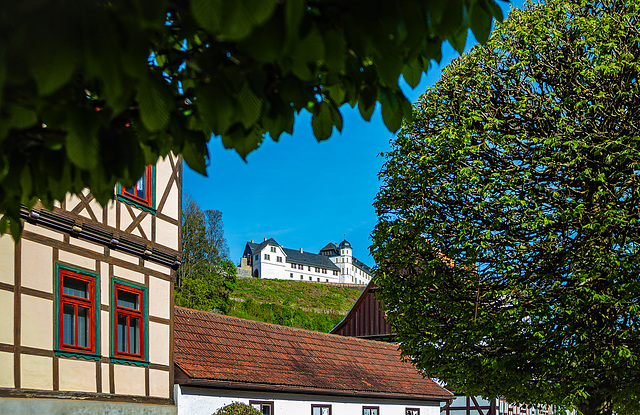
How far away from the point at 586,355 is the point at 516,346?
1264mm

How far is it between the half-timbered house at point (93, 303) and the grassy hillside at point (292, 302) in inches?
2089

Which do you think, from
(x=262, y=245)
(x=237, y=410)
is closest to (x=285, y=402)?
(x=237, y=410)

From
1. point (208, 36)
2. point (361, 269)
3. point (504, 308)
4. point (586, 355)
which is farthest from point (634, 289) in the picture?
point (361, 269)

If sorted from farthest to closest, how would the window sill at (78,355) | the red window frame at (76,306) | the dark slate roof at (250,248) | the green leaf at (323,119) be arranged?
the dark slate roof at (250,248) → the red window frame at (76,306) → the window sill at (78,355) → the green leaf at (323,119)

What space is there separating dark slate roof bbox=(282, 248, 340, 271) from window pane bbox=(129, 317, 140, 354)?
421 ft

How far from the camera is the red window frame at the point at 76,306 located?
12.2 metres

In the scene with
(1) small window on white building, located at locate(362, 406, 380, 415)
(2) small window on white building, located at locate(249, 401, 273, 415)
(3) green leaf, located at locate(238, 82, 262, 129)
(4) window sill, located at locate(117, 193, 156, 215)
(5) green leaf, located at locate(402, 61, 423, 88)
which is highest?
(4) window sill, located at locate(117, 193, 156, 215)

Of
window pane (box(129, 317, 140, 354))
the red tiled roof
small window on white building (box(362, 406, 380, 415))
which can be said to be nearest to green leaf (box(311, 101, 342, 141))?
window pane (box(129, 317, 140, 354))

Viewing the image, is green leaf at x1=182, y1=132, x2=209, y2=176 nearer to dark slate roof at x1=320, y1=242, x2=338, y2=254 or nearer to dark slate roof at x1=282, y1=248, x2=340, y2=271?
dark slate roof at x1=282, y1=248, x2=340, y2=271

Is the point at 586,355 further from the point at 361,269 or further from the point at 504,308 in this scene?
the point at 361,269

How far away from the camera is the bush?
16.9 metres

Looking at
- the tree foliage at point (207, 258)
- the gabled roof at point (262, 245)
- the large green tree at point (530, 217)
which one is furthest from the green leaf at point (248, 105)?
the gabled roof at point (262, 245)

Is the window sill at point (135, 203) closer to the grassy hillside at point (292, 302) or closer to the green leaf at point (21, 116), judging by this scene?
the green leaf at point (21, 116)

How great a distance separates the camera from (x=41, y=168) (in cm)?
312
